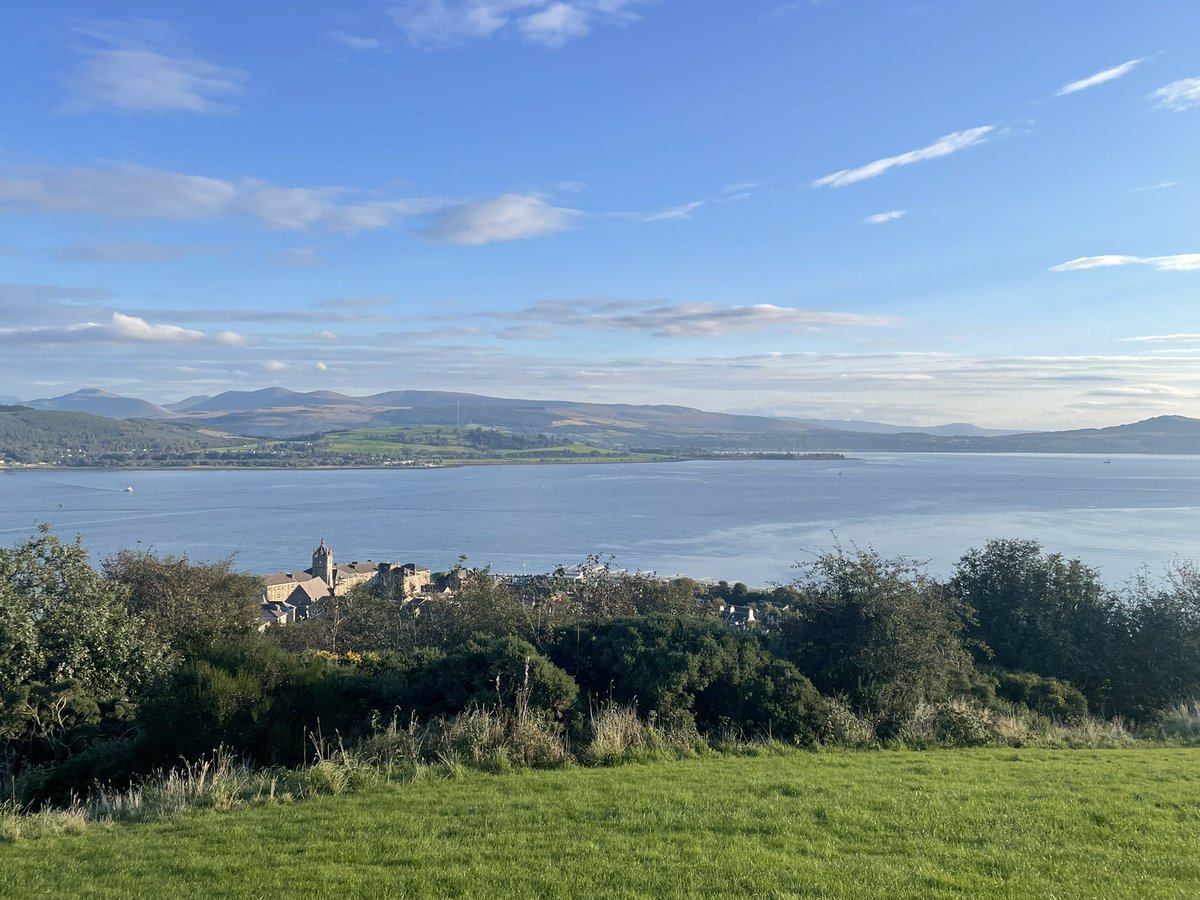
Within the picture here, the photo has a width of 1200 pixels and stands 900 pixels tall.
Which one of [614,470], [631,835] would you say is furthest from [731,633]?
[614,470]

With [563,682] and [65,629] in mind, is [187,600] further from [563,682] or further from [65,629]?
[563,682]

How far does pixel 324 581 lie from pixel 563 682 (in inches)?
1771

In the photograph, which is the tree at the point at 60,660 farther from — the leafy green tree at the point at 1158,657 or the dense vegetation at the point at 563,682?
the leafy green tree at the point at 1158,657

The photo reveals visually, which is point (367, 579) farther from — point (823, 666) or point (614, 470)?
point (614, 470)

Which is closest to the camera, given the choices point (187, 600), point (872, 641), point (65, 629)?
point (65, 629)

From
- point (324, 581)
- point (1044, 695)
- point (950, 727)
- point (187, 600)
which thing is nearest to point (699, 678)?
point (950, 727)

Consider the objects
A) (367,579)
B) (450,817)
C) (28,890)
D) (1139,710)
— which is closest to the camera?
(28,890)

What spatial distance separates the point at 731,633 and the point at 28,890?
30.4ft

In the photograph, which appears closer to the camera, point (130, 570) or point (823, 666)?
point (823, 666)

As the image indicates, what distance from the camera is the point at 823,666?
1303cm

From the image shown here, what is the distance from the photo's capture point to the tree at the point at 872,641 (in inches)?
485

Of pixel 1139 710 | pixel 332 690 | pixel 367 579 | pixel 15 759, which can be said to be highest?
pixel 332 690

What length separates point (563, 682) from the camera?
1016cm

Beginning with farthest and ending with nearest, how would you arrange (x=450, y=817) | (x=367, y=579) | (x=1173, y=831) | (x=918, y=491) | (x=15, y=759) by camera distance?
1. (x=918, y=491)
2. (x=367, y=579)
3. (x=15, y=759)
4. (x=450, y=817)
5. (x=1173, y=831)
